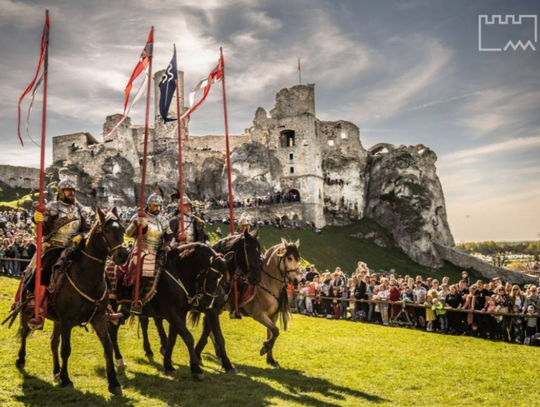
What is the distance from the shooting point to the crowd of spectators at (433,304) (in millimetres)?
17703

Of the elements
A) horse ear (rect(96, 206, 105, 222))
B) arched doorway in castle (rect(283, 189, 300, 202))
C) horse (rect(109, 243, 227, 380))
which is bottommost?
horse (rect(109, 243, 227, 380))

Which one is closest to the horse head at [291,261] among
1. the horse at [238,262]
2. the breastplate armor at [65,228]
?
the horse at [238,262]

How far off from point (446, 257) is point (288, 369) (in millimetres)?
63445

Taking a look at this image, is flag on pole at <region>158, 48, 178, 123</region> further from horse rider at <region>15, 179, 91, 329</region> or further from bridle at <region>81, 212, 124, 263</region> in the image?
bridle at <region>81, 212, 124, 263</region>

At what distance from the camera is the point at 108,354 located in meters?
9.16

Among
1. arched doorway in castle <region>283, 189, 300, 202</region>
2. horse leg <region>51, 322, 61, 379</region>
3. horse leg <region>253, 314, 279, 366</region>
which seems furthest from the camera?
arched doorway in castle <region>283, 189, 300, 202</region>

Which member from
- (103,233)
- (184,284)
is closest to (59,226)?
(103,233)

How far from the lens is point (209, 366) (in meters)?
11.8

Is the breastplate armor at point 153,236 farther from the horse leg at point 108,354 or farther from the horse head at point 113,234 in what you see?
the horse head at point 113,234

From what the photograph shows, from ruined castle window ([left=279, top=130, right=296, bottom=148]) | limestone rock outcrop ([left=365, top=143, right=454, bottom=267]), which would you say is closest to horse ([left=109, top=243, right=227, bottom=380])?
limestone rock outcrop ([left=365, top=143, right=454, bottom=267])

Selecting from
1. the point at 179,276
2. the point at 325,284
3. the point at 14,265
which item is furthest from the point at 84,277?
the point at 14,265

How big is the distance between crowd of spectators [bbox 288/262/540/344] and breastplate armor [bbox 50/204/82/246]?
33.0ft

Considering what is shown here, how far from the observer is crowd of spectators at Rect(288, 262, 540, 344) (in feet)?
58.1

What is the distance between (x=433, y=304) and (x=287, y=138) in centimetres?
5579
